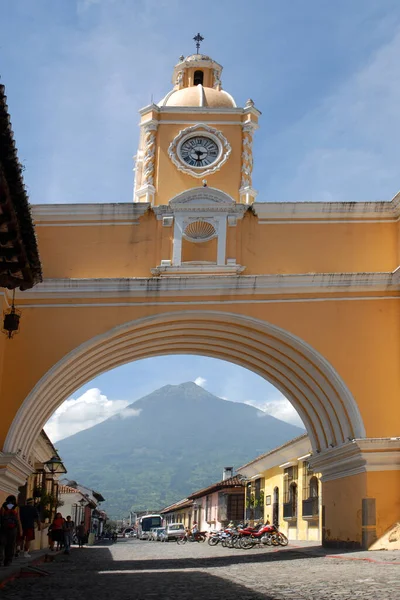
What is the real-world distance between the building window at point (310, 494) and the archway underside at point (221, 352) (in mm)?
3932

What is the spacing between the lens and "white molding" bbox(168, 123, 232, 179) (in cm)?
1767

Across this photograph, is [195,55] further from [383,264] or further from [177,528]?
[177,528]

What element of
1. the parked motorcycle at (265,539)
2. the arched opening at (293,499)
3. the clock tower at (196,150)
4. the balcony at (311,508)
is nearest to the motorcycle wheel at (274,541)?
the parked motorcycle at (265,539)

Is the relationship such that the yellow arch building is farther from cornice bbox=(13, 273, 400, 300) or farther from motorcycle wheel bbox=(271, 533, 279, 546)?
motorcycle wheel bbox=(271, 533, 279, 546)

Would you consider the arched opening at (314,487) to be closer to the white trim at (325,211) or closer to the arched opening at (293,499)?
the arched opening at (293,499)

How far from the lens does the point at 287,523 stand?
23.9m

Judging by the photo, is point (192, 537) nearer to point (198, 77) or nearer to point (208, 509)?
point (208, 509)

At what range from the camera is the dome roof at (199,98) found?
18656 millimetres

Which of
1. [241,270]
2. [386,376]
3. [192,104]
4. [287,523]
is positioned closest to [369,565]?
[386,376]

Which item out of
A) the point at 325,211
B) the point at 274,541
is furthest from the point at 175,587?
the point at 274,541

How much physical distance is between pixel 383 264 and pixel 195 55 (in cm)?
811

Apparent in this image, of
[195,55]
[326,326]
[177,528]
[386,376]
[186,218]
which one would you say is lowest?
[177,528]

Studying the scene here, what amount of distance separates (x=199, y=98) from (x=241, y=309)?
5.91 m

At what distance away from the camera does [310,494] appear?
21188 millimetres
